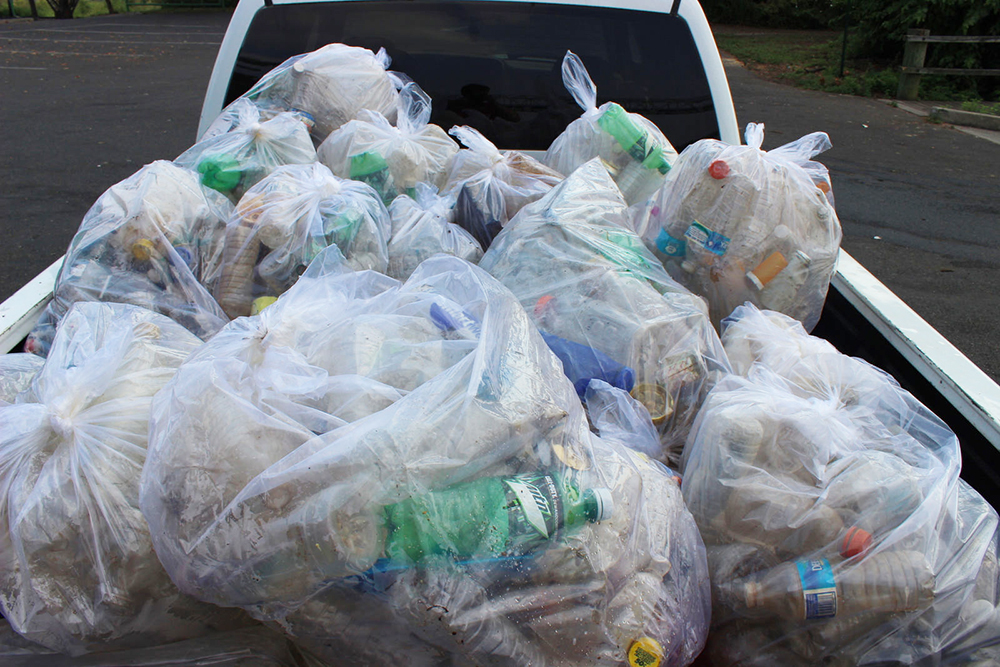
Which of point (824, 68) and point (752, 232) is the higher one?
point (752, 232)

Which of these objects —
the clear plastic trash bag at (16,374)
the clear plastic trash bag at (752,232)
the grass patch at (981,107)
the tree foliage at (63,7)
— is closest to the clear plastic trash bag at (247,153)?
the clear plastic trash bag at (16,374)

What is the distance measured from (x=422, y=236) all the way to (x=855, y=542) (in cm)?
132

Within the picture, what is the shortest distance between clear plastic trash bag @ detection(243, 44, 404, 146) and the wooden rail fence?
10.6 meters

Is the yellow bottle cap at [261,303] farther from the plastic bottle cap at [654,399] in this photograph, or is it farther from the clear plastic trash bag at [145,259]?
the plastic bottle cap at [654,399]

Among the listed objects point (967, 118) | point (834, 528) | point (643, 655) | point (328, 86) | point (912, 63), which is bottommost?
point (967, 118)

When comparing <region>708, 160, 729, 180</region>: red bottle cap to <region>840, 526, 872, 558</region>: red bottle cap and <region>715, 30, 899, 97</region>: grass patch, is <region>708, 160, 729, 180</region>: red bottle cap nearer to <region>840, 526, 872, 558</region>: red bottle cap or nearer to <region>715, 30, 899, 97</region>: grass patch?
<region>840, 526, 872, 558</region>: red bottle cap

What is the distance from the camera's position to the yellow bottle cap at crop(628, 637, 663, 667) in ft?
3.39

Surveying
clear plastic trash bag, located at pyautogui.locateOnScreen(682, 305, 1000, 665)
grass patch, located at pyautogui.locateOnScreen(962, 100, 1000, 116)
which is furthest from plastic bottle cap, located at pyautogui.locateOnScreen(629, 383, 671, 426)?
grass patch, located at pyautogui.locateOnScreen(962, 100, 1000, 116)

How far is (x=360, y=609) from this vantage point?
1.00 metres

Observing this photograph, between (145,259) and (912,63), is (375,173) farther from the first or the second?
(912,63)

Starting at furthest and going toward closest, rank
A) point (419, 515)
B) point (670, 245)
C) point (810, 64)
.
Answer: point (810, 64) → point (670, 245) → point (419, 515)

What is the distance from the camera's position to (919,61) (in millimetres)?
10352

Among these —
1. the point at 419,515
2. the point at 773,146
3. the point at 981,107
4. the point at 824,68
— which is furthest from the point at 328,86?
the point at 824,68

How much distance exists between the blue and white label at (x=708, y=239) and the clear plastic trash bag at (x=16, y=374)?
5.04 feet
